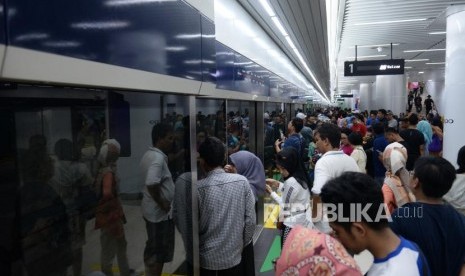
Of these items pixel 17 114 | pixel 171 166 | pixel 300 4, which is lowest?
pixel 171 166

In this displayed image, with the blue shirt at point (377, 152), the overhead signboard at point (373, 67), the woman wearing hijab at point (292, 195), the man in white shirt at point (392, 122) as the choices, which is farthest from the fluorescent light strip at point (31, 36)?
the overhead signboard at point (373, 67)

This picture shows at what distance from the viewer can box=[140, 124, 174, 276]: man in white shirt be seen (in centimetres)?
234

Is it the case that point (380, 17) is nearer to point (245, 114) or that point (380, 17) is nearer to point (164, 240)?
point (245, 114)

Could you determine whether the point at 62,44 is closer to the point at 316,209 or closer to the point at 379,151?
the point at 316,209

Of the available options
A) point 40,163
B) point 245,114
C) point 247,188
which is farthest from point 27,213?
point 245,114

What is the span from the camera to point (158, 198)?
2465 millimetres

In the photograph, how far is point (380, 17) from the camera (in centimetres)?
734

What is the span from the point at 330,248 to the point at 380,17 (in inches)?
286

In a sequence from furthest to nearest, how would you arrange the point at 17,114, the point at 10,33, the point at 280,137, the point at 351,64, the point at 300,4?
the point at 351,64
the point at 280,137
the point at 300,4
the point at 17,114
the point at 10,33

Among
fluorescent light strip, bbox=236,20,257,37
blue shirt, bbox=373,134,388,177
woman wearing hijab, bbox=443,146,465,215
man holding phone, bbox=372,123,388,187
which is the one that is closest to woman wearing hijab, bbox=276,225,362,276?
woman wearing hijab, bbox=443,146,465,215

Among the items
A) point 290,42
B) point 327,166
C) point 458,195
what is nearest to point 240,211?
point 327,166

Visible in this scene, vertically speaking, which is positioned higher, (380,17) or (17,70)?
(380,17)

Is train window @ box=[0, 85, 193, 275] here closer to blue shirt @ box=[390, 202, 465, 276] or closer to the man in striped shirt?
the man in striped shirt

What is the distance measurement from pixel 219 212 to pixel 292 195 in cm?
93
